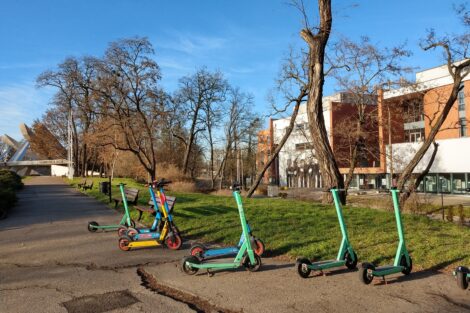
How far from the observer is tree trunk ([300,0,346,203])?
525 inches

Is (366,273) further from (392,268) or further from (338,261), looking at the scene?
(338,261)

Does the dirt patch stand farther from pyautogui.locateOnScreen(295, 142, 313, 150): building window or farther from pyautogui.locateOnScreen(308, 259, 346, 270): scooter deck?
pyautogui.locateOnScreen(295, 142, 313, 150): building window

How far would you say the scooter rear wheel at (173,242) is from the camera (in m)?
7.87

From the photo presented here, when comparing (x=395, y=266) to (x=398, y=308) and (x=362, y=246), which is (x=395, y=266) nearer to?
(x=398, y=308)

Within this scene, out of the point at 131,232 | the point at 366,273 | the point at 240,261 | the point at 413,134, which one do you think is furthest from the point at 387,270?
the point at 413,134

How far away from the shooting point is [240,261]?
19.4 ft

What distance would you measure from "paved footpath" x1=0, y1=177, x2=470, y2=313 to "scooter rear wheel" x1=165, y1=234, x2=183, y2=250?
0.15 metres

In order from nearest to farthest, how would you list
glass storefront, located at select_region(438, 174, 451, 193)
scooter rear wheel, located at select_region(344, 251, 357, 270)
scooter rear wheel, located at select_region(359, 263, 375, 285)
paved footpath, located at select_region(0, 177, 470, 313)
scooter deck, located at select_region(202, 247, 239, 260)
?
paved footpath, located at select_region(0, 177, 470, 313) < scooter rear wheel, located at select_region(359, 263, 375, 285) < scooter rear wheel, located at select_region(344, 251, 357, 270) < scooter deck, located at select_region(202, 247, 239, 260) < glass storefront, located at select_region(438, 174, 451, 193)

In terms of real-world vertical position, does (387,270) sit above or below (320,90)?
below

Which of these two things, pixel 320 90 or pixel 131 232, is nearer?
pixel 131 232

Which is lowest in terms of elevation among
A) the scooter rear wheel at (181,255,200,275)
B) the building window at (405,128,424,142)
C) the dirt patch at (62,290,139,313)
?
the dirt patch at (62,290,139,313)

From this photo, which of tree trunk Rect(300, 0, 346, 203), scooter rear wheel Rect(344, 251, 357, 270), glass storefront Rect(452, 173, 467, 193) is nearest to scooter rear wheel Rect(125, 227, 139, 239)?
scooter rear wheel Rect(344, 251, 357, 270)

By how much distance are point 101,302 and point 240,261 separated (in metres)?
1.96

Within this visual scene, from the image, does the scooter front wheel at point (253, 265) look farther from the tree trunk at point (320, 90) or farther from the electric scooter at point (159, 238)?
the tree trunk at point (320, 90)
